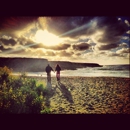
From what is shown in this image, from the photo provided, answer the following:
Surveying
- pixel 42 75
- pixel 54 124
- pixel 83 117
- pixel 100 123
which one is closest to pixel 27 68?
pixel 42 75

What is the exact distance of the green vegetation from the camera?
335cm


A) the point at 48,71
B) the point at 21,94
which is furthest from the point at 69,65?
the point at 21,94

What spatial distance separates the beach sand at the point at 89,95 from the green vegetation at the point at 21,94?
14 cm

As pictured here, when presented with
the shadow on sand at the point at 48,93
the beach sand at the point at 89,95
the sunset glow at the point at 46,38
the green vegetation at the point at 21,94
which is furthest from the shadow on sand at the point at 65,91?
the sunset glow at the point at 46,38

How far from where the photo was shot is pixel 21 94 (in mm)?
3385

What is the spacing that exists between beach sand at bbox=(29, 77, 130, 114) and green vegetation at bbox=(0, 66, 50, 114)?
5.4 inches

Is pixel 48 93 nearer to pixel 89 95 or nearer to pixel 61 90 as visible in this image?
pixel 61 90

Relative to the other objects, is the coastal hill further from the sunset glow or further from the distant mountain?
the sunset glow

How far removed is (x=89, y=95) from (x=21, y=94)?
1.21 metres

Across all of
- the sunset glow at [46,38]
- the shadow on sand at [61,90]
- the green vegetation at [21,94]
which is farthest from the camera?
the sunset glow at [46,38]

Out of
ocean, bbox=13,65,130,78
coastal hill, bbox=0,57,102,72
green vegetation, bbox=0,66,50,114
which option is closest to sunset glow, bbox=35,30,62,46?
coastal hill, bbox=0,57,102,72

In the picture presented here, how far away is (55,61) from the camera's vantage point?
3.55 m

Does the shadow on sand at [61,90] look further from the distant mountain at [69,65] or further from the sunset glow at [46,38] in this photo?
the sunset glow at [46,38]

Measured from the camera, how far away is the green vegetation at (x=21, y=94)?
11.0 feet
